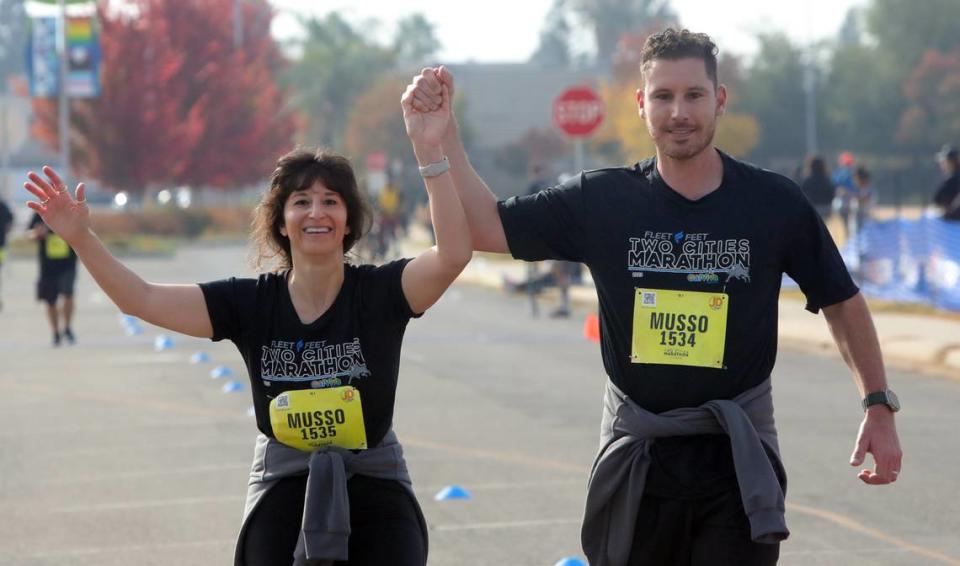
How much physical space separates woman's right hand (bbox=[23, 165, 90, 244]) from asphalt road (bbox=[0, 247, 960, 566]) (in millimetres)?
3162

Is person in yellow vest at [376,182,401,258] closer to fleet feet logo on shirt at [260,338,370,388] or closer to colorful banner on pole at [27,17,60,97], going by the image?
colorful banner on pole at [27,17,60,97]

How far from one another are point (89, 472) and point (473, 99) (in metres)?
99.4

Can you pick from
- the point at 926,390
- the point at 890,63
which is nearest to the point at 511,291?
the point at 926,390

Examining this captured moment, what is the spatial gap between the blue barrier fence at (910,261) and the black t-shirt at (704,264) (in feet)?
51.2

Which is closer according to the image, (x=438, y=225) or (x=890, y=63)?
(x=438, y=225)

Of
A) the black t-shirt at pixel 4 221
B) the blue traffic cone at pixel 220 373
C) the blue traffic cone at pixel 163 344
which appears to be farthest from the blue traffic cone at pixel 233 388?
the black t-shirt at pixel 4 221

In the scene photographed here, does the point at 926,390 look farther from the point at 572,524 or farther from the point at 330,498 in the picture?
the point at 330,498

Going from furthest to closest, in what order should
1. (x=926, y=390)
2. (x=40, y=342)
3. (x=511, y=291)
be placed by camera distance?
(x=511, y=291) → (x=40, y=342) → (x=926, y=390)

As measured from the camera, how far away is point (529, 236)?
17.1 ft

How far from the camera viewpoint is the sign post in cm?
2659

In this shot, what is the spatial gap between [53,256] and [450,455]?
10074 mm

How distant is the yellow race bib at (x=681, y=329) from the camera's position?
4.96 meters

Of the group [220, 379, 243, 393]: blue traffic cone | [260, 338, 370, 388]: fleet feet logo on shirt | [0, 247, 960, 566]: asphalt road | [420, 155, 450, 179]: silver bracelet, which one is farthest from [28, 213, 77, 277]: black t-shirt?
[420, 155, 450, 179]: silver bracelet

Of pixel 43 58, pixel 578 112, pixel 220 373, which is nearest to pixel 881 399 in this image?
pixel 220 373
